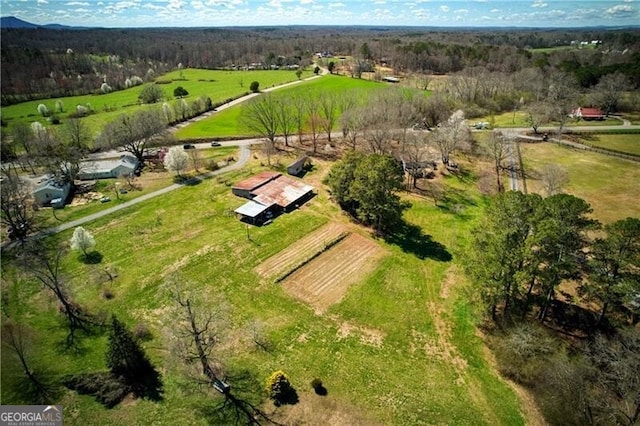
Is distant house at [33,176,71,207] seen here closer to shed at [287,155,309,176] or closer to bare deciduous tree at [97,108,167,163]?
bare deciduous tree at [97,108,167,163]

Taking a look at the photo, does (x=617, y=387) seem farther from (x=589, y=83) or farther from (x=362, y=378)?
(x=589, y=83)

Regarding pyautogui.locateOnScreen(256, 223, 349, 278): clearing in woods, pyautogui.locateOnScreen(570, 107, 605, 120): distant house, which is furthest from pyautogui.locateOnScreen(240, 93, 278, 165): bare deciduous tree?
pyautogui.locateOnScreen(570, 107, 605, 120): distant house

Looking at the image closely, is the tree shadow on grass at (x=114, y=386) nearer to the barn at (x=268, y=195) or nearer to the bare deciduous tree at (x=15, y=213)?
the barn at (x=268, y=195)

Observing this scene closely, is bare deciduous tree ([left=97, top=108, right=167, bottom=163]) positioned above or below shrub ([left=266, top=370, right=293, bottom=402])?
above

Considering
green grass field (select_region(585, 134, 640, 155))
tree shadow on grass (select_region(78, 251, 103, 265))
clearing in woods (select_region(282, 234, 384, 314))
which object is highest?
green grass field (select_region(585, 134, 640, 155))

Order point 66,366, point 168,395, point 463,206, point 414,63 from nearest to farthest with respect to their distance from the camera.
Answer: point 168,395 < point 66,366 < point 463,206 < point 414,63

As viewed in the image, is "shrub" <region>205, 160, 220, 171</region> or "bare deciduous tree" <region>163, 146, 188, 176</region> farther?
"shrub" <region>205, 160, 220, 171</region>

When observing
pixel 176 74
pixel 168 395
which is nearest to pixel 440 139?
pixel 168 395
